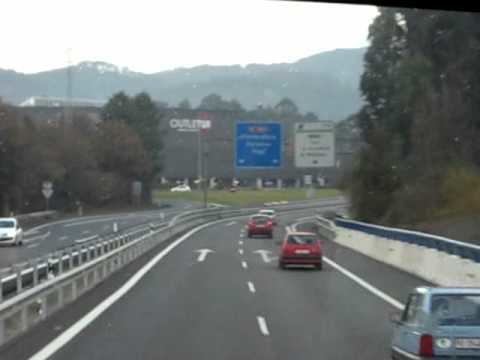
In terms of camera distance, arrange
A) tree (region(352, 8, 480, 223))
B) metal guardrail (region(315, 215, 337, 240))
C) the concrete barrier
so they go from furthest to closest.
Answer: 1. metal guardrail (region(315, 215, 337, 240))
2. tree (region(352, 8, 480, 223))
3. the concrete barrier

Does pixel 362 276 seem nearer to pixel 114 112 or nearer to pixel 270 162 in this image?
pixel 270 162

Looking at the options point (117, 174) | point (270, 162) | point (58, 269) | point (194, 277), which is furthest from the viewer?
point (117, 174)

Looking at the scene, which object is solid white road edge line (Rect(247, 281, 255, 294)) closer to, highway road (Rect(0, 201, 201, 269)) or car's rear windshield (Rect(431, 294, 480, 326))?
highway road (Rect(0, 201, 201, 269))

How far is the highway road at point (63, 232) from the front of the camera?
44.0m

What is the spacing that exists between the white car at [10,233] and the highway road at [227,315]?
1339cm

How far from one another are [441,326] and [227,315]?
32.2 ft

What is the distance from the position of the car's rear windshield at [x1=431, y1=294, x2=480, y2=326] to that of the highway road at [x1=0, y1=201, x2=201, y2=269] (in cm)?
2362

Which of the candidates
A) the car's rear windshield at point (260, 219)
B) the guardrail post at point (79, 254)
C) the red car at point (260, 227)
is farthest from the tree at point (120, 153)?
the guardrail post at point (79, 254)

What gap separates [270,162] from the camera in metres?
53.3

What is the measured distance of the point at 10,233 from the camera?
52.4m

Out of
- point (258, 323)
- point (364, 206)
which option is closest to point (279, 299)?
point (258, 323)

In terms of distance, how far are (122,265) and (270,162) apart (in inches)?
667

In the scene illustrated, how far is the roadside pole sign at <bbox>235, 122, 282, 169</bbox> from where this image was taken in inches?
2094

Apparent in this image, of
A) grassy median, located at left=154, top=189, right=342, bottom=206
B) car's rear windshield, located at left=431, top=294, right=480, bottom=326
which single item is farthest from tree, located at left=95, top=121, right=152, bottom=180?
car's rear windshield, located at left=431, top=294, right=480, bottom=326
